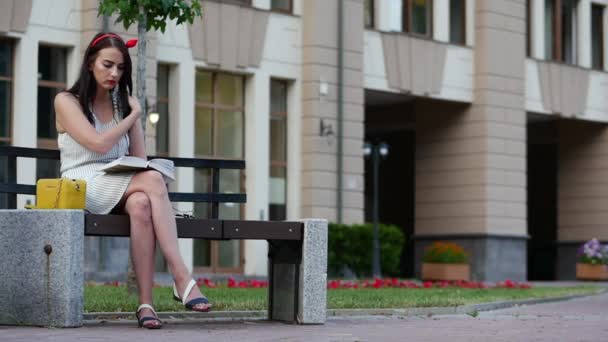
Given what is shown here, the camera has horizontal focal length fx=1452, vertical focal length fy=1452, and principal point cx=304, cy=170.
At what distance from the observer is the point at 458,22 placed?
34.1 meters

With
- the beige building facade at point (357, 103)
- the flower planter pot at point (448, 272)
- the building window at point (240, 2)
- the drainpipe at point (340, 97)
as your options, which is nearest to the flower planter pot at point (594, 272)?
the beige building facade at point (357, 103)

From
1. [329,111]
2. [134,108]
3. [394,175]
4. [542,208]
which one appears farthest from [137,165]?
[542,208]

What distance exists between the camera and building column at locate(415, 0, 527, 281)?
33812mm

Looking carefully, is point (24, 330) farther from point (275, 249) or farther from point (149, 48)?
point (149, 48)

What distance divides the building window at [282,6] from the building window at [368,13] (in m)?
2.52

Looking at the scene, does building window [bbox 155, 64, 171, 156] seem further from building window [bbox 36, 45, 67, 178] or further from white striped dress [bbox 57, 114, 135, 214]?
white striped dress [bbox 57, 114, 135, 214]

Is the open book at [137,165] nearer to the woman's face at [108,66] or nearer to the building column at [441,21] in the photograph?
the woman's face at [108,66]

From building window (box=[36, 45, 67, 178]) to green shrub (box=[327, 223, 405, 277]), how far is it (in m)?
6.43

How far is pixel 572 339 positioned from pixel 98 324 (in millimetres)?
3112

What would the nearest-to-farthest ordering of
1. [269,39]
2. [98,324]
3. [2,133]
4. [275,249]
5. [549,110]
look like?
[98,324] → [275,249] → [2,133] → [269,39] → [549,110]

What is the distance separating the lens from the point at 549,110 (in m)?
36.2

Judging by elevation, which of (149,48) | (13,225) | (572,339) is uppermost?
(149,48)

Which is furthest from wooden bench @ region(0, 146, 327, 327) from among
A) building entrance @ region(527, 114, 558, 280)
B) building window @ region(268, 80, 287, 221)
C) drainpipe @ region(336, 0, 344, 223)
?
building entrance @ region(527, 114, 558, 280)

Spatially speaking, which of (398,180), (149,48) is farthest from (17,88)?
(398,180)
